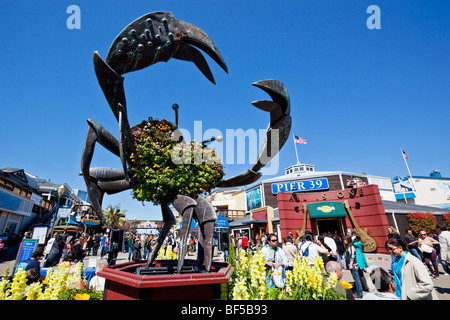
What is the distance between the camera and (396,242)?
4.05 metres

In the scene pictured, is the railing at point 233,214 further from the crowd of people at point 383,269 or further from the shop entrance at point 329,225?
the crowd of people at point 383,269

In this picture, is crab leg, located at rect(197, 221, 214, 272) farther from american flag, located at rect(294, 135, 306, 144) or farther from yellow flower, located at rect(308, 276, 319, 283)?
american flag, located at rect(294, 135, 306, 144)

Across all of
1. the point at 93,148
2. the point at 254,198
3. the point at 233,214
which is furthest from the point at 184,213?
the point at 233,214

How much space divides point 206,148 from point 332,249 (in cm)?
604

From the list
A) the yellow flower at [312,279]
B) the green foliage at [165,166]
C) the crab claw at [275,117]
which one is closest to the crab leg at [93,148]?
the green foliage at [165,166]

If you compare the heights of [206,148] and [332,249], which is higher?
[206,148]

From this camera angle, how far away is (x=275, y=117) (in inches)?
187

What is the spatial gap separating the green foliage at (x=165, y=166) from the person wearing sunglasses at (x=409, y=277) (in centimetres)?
382

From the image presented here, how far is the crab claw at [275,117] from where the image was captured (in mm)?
4426

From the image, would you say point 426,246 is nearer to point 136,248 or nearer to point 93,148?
point 93,148

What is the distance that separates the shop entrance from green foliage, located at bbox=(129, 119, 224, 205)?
2019 cm
